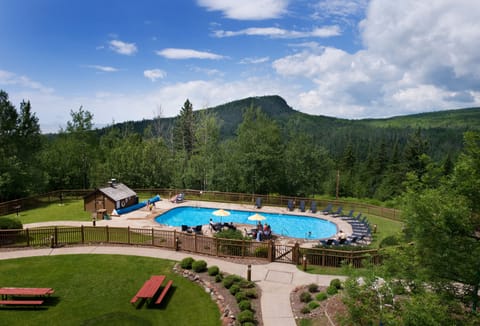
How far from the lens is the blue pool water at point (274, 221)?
25.3m

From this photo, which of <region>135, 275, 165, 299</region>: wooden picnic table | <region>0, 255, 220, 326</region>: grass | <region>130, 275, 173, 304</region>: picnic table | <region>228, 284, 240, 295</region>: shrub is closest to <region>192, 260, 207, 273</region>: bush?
<region>0, 255, 220, 326</region>: grass

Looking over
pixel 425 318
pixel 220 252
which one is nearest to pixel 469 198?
pixel 425 318

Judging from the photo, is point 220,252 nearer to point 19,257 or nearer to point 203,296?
point 203,296

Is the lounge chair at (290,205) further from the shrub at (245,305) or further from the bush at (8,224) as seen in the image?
the bush at (8,224)

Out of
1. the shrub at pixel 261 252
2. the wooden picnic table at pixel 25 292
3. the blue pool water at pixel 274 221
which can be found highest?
the wooden picnic table at pixel 25 292

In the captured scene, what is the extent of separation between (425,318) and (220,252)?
40.6 feet

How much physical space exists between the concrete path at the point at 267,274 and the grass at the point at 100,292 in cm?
80

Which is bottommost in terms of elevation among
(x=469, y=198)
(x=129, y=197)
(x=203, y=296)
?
(x=203, y=296)

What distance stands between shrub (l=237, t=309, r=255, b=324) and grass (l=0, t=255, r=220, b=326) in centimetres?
97

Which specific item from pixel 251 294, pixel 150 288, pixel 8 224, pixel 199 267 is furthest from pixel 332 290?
pixel 8 224

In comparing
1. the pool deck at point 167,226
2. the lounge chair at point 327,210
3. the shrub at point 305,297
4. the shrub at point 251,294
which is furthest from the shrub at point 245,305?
the lounge chair at point 327,210

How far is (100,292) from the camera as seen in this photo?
Result: 12.8 m

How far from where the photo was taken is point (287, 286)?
13.6 m

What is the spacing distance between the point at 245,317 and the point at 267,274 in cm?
451
